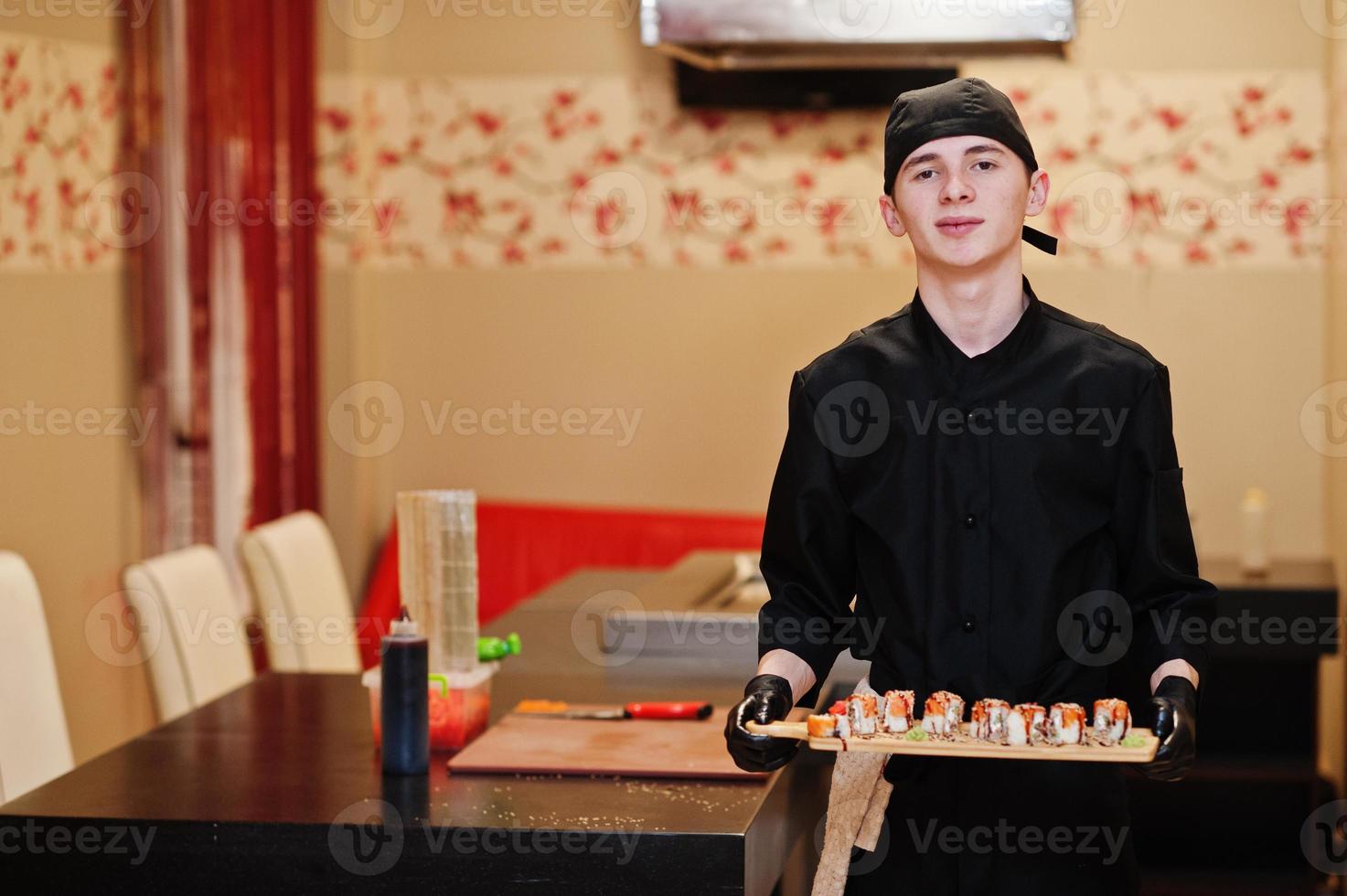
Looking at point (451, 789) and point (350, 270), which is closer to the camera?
point (451, 789)

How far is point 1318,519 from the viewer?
12.7 feet

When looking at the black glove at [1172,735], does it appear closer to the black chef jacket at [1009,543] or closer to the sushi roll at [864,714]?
the black chef jacket at [1009,543]

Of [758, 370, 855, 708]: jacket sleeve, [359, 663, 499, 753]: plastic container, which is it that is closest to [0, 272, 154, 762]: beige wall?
[359, 663, 499, 753]: plastic container

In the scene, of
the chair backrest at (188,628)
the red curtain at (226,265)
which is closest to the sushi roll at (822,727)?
the chair backrest at (188,628)

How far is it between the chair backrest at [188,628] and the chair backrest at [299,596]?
0.15m

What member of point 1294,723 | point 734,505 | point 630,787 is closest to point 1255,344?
point 1294,723

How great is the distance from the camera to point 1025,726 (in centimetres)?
129

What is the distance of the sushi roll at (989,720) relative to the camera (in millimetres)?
1301

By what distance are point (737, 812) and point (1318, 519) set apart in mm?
2796

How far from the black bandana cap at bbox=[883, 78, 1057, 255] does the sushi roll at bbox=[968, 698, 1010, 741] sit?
19.7 inches

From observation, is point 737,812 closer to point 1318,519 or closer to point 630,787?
point 630,787

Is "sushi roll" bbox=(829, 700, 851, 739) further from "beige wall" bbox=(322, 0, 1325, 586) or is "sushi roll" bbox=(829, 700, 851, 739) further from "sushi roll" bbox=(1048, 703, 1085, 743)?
Result: "beige wall" bbox=(322, 0, 1325, 586)

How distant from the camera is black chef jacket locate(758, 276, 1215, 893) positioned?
4.66 ft

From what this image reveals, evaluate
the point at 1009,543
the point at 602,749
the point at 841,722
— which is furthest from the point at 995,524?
the point at 602,749
